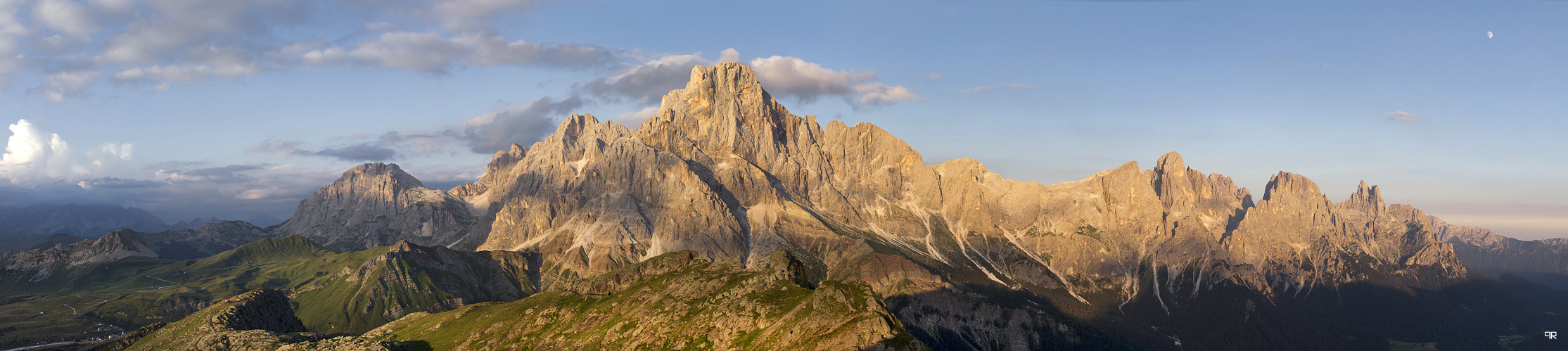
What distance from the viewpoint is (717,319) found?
151125mm

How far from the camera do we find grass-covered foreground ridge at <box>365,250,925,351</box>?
422 feet

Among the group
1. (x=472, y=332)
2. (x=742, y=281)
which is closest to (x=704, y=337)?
(x=742, y=281)

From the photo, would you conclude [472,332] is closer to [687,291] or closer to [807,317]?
[687,291]

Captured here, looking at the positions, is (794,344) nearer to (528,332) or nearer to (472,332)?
(528,332)

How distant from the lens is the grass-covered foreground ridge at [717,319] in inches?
5069

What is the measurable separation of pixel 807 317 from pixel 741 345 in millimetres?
13564

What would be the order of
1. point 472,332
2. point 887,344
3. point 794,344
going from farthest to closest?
point 472,332 < point 794,344 < point 887,344

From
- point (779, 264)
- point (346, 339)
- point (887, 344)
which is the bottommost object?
point (346, 339)

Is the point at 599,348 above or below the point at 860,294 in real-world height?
below

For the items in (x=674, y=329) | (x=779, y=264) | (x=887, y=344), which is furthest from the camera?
(x=779, y=264)

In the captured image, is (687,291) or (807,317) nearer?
(807,317)

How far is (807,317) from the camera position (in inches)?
5335

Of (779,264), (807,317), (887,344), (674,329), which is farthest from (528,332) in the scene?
(887,344)

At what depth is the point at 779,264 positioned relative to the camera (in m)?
167
